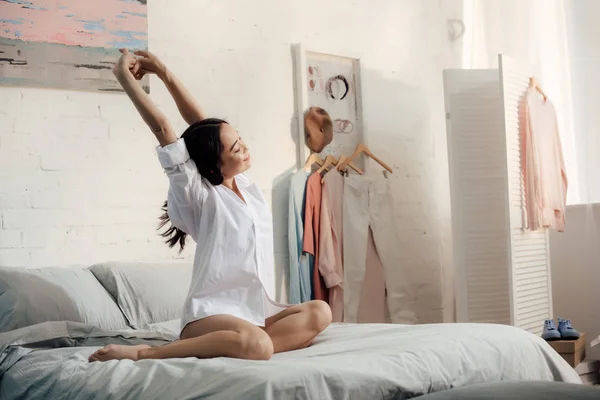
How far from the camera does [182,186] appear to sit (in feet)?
7.35

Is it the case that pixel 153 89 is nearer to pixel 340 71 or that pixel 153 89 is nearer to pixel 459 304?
pixel 340 71

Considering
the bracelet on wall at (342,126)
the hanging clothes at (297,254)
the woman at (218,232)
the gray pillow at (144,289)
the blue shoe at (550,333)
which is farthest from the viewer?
the bracelet on wall at (342,126)

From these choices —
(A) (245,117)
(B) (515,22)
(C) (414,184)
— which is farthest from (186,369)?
(B) (515,22)

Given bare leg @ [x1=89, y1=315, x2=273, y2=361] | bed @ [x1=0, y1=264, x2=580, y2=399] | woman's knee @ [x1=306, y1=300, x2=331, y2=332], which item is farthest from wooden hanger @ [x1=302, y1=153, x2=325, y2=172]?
bare leg @ [x1=89, y1=315, x2=273, y2=361]

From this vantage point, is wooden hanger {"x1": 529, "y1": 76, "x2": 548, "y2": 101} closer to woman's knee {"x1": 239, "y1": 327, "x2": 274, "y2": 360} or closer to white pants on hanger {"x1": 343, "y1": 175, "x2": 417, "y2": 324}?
white pants on hanger {"x1": 343, "y1": 175, "x2": 417, "y2": 324}

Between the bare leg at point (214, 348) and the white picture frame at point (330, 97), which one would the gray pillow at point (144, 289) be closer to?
the bare leg at point (214, 348)

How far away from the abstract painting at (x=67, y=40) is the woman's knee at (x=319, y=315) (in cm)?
157

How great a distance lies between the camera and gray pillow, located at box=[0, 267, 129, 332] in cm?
248

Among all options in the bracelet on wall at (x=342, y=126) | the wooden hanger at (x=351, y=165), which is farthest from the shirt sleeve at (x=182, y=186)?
the bracelet on wall at (x=342, y=126)

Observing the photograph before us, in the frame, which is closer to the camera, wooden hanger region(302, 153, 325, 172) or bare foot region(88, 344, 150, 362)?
bare foot region(88, 344, 150, 362)

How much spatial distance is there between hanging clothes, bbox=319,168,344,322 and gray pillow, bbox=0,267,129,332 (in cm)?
138

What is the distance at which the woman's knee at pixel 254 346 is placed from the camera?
194 centimetres

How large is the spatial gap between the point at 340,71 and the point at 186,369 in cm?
281

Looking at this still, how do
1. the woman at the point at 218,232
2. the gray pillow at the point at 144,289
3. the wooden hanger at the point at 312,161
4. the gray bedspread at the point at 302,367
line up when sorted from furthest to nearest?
the wooden hanger at the point at 312,161 → the gray pillow at the point at 144,289 → the woman at the point at 218,232 → the gray bedspread at the point at 302,367
